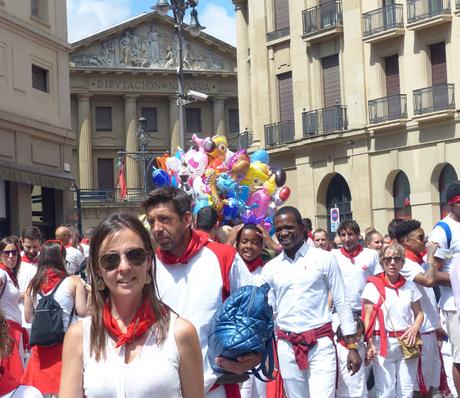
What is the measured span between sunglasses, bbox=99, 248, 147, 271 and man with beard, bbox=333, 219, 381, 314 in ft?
25.7

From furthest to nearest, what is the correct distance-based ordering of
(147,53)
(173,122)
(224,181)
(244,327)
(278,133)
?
(173,122)
(147,53)
(278,133)
(224,181)
(244,327)

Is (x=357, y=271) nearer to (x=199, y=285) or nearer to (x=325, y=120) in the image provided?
(x=199, y=285)

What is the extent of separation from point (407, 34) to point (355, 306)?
76.4ft

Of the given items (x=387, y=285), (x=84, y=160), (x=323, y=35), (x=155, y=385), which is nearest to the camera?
(x=155, y=385)

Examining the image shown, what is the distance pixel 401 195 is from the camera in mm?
34812

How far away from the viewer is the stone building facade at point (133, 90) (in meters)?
65.5

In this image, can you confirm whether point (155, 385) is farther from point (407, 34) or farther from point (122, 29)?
point (122, 29)

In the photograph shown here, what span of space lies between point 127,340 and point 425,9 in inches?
1194

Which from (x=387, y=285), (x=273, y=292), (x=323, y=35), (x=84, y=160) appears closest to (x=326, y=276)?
(x=273, y=292)

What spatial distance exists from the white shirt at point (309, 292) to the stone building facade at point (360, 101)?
79.2 ft

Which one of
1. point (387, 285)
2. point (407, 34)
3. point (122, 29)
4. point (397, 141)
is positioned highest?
point (122, 29)

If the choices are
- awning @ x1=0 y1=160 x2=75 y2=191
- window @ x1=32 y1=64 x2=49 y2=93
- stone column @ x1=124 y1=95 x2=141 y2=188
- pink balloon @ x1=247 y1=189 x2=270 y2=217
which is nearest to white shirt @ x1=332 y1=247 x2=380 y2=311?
pink balloon @ x1=247 y1=189 x2=270 y2=217

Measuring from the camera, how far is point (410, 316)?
9844 millimetres

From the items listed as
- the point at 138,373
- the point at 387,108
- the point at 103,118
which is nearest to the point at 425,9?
the point at 387,108
